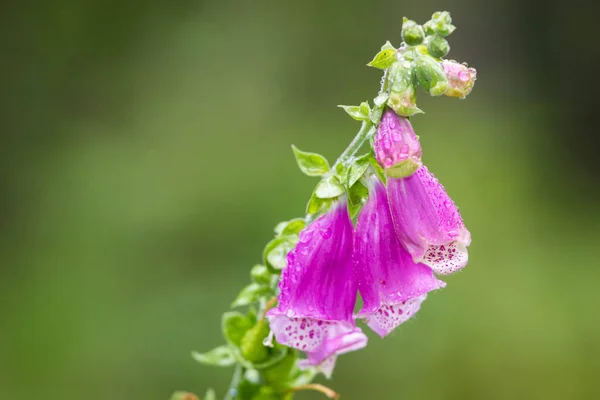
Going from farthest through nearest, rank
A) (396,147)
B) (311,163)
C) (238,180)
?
(238,180), (311,163), (396,147)

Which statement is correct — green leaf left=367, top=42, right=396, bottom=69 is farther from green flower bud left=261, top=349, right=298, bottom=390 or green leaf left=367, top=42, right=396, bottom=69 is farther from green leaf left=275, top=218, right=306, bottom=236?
green flower bud left=261, top=349, right=298, bottom=390

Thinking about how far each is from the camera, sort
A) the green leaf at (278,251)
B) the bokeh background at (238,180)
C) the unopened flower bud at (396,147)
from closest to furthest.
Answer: the unopened flower bud at (396,147) < the green leaf at (278,251) < the bokeh background at (238,180)

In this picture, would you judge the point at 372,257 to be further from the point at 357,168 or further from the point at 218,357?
the point at 218,357

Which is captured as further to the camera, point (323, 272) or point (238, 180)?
point (238, 180)

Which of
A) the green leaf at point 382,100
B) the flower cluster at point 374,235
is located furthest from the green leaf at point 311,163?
the green leaf at point 382,100

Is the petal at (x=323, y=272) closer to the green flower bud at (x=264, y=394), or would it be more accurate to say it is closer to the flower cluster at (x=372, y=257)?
the flower cluster at (x=372, y=257)

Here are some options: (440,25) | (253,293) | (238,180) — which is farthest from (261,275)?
(238,180)

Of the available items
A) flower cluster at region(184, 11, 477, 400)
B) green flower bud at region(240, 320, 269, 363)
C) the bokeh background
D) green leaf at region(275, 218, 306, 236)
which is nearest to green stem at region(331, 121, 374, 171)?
flower cluster at region(184, 11, 477, 400)
